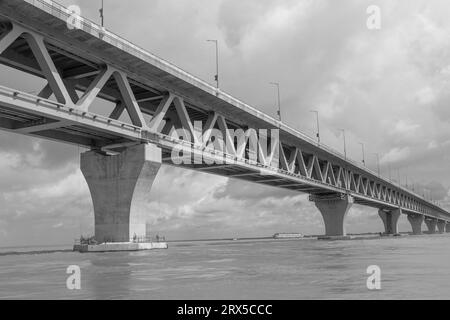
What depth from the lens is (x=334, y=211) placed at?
349 ft

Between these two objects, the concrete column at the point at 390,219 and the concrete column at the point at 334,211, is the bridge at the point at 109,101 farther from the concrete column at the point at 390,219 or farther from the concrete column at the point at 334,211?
the concrete column at the point at 390,219

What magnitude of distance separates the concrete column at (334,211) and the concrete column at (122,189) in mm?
69353

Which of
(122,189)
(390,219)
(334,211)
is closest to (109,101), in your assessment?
(122,189)

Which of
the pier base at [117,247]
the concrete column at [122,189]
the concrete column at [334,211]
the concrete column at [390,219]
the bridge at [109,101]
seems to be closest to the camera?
the bridge at [109,101]

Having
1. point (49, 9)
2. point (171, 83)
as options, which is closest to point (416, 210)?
point (171, 83)

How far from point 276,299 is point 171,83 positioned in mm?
37110

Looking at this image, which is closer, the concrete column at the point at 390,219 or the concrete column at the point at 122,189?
the concrete column at the point at 122,189

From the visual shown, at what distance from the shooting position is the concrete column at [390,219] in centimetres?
16125

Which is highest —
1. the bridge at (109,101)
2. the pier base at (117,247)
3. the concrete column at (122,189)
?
the bridge at (109,101)
